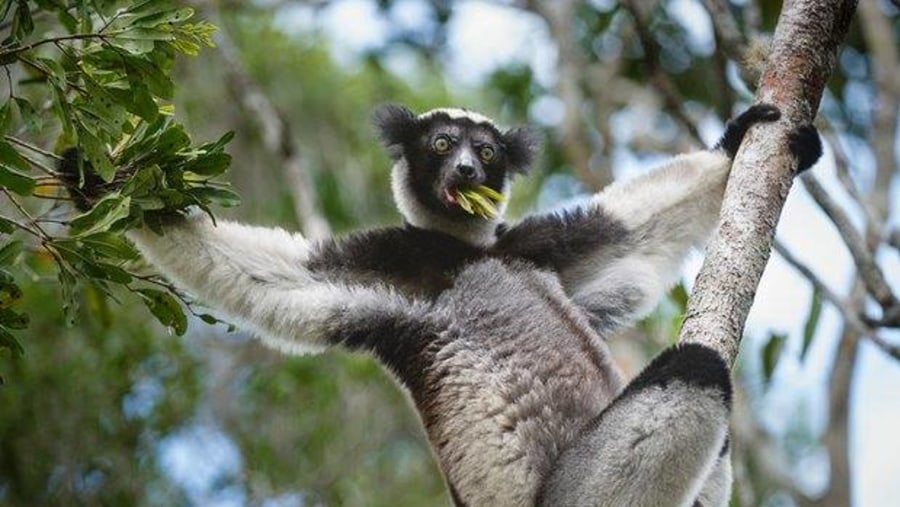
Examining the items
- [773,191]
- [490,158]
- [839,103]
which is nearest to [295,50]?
[839,103]

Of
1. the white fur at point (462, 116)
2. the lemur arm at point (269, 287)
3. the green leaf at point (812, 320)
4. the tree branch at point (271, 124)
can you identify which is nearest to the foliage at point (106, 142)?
the lemur arm at point (269, 287)

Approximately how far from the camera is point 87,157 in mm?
3098

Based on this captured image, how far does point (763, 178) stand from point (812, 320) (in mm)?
1906

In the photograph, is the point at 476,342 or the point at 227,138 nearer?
the point at 227,138

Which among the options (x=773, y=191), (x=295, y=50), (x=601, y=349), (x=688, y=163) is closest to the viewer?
(x=773, y=191)

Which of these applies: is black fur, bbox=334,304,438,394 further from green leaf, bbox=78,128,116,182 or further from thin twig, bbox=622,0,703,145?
thin twig, bbox=622,0,703,145

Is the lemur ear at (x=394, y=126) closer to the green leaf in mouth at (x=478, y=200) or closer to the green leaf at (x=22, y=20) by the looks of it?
the green leaf in mouth at (x=478, y=200)

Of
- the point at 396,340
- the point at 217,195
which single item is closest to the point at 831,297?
the point at 396,340

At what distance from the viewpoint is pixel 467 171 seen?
4422 mm

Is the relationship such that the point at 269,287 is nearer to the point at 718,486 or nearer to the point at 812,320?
the point at 718,486

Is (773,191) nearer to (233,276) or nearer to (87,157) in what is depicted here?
(233,276)

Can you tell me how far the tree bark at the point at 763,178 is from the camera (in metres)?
3.18

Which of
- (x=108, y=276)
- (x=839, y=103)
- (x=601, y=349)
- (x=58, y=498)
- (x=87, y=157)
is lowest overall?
(x=58, y=498)

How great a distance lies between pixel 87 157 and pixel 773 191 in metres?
1.96
